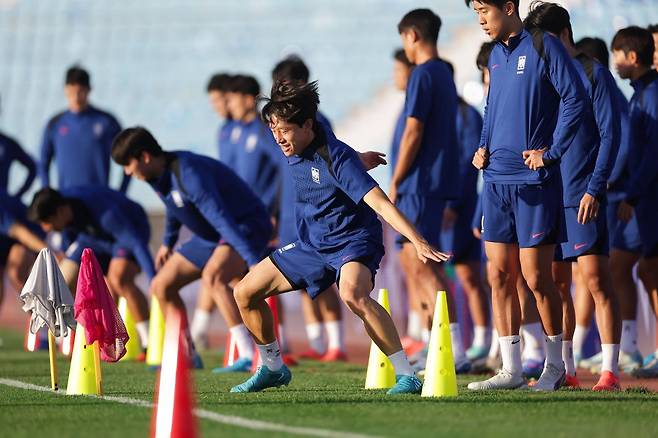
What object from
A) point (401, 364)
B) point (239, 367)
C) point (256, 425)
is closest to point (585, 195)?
point (401, 364)

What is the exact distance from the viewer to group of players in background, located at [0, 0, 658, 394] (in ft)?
25.8

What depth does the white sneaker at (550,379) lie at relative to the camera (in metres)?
8.19

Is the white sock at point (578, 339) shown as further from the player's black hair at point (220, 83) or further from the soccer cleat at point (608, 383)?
the player's black hair at point (220, 83)

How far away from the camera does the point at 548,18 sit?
8.59m

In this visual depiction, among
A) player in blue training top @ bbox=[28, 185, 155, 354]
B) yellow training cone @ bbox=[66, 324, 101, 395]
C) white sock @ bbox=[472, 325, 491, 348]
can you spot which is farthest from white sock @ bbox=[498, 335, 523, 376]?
player in blue training top @ bbox=[28, 185, 155, 354]

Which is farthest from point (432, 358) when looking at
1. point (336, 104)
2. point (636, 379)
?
point (336, 104)

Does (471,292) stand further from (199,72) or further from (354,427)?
(199,72)

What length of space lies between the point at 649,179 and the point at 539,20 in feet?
6.41

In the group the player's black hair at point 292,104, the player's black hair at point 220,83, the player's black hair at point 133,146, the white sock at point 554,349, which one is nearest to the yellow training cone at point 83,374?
the player's black hair at point 292,104

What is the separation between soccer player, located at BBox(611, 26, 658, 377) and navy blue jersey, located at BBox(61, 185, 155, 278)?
13.6ft

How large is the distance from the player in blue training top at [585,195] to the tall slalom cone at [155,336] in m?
4.35

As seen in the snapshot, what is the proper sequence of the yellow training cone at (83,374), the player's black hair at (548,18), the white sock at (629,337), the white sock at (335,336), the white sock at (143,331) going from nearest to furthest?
the yellow training cone at (83,374) < the player's black hair at (548,18) < the white sock at (629,337) < the white sock at (335,336) < the white sock at (143,331)

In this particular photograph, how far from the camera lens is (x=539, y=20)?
8.58 m

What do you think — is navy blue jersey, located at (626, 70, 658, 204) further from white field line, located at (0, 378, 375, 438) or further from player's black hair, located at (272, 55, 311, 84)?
white field line, located at (0, 378, 375, 438)
